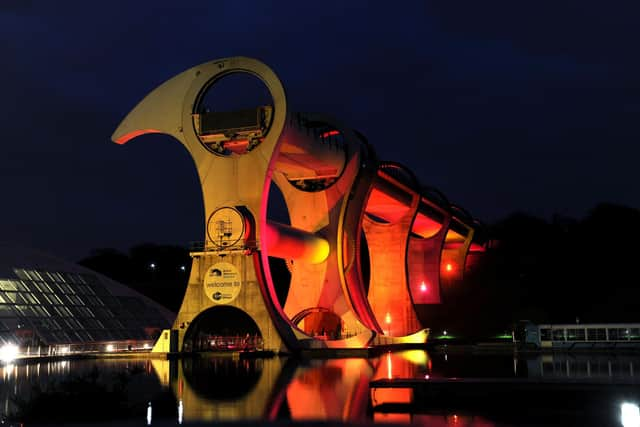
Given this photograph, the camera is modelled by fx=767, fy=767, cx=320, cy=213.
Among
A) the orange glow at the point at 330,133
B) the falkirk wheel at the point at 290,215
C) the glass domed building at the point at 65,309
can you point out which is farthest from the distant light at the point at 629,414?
the orange glow at the point at 330,133

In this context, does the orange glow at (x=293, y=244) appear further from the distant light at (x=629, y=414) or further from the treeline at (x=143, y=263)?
the treeline at (x=143, y=263)

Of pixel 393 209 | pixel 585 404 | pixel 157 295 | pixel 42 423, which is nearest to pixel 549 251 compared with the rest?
pixel 393 209

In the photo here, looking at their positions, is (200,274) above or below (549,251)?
below

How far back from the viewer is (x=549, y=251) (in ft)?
296

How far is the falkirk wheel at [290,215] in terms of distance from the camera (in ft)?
123

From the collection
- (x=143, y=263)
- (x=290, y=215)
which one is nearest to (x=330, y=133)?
(x=290, y=215)

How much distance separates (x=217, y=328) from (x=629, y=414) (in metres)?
32.1

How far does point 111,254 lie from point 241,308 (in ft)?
268

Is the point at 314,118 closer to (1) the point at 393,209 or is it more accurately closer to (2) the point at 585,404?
(1) the point at 393,209

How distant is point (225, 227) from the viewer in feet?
125

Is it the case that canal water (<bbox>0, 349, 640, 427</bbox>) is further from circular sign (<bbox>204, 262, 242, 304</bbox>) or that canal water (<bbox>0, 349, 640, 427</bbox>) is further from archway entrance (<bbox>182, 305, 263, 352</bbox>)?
archway entrance (<bbox>182, 305, 263, 352</bbox>)

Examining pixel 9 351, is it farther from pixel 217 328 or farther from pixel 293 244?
pixel 293 244

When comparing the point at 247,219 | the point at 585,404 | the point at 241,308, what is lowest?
the point at 585,404

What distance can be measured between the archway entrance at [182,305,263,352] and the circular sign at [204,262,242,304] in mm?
518
